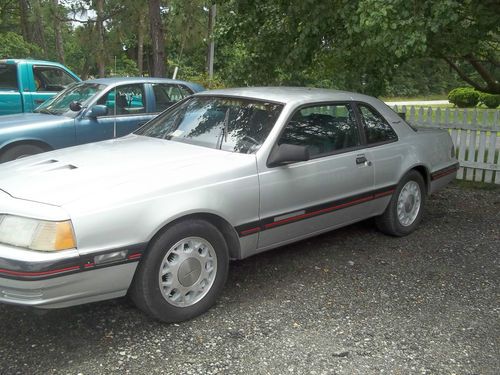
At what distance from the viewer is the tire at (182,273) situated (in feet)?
10.6

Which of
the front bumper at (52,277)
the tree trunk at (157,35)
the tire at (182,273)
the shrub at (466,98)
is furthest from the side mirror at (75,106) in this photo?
the shrub at (466,98)

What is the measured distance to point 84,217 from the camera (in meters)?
2.94

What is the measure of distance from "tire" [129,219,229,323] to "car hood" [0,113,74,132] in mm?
4144

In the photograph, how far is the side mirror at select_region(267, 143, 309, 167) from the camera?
3.81 m

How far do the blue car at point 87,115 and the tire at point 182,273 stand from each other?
3199mm

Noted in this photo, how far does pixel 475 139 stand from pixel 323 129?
443cm

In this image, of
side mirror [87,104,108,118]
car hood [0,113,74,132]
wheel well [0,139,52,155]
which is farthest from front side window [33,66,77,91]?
wheel well [0,139,52,155]

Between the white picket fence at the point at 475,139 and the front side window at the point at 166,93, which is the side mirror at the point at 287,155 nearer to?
the front side window at the point at 166,93

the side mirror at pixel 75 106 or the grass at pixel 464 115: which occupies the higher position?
the side mirror at pixel 75 106

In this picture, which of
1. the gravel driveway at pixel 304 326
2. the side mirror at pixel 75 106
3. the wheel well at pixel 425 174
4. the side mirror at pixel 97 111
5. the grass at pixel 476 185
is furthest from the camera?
the grass at pixel 476 185

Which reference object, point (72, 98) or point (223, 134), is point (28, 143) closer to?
point (72, 98)

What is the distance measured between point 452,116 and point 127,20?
1470 cm

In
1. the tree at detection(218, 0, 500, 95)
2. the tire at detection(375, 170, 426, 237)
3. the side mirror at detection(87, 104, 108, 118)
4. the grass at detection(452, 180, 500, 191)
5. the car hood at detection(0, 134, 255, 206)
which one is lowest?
the grass at detection(452, 180, 500, 191)

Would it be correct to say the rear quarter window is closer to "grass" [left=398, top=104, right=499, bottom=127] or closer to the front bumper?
"grass" [left=398, top=104, right=499, bottom=127]
